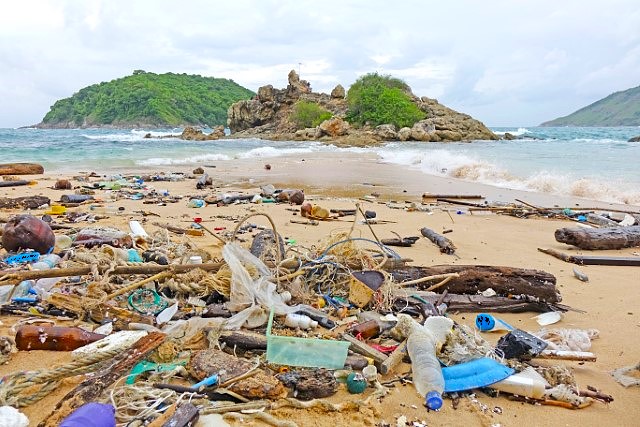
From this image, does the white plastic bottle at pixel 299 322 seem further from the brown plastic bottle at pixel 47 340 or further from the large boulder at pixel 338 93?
the large boulder at pixel 338 93

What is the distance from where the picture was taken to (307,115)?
174 ft

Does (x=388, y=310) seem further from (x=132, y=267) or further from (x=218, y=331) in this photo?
(x=132, y=267)

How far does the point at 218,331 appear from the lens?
285 centimetres

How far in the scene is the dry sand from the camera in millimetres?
2281

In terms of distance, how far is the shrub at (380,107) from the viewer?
166 ft

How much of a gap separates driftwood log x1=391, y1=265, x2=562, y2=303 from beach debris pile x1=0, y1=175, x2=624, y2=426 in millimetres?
11

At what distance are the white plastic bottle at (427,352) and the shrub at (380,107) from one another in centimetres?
4782

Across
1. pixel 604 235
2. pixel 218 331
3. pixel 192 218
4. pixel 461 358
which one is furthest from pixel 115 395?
pixel 604 235

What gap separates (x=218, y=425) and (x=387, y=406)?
840 mm

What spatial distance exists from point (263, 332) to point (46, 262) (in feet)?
7.73

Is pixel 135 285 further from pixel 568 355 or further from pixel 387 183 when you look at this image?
pixel 387 183

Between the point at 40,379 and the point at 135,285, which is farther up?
the point at 135,285

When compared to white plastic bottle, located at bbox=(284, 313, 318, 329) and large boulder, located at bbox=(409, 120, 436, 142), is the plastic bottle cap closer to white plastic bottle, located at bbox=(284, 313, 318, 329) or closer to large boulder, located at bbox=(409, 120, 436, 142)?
white plastic bottle, located at bbox=(284, 313, 318, 329)

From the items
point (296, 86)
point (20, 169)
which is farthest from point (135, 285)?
point (296, 86)
